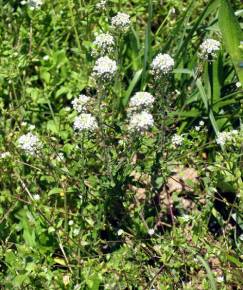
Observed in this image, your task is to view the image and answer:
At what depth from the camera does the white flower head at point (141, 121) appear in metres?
2.42

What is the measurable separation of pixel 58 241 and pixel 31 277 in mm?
280

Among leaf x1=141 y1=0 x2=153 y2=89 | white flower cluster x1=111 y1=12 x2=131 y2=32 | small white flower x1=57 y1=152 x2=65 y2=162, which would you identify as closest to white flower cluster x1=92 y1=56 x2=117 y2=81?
white flower cluster x1=111 y1=12 x2=131 y2=32

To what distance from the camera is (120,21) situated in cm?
294

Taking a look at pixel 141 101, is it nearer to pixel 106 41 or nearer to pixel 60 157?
pixel 106 41

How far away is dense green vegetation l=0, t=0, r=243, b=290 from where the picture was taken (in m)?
2.86

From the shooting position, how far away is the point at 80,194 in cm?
323

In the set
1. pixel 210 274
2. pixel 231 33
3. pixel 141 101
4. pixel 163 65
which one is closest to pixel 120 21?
pixel 163 65

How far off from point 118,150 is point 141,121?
2.18 ft

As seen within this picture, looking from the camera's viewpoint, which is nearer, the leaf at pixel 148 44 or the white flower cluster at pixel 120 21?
the white flower cluster at pixel 120 21

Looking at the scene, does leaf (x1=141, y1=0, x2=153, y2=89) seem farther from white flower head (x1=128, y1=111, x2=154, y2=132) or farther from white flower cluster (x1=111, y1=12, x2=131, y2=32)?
white flower head (x1=128, y1=111, x2=154, y2=132)

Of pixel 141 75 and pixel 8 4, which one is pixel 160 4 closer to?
pixel 141 75

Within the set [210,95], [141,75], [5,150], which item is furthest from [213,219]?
[5,150]

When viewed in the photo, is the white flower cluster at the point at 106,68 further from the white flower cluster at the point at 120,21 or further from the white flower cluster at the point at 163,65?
the white flower cluster at the point at 120,21

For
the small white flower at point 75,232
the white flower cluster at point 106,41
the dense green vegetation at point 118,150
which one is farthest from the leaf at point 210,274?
the white flower cluster at point 106,41
